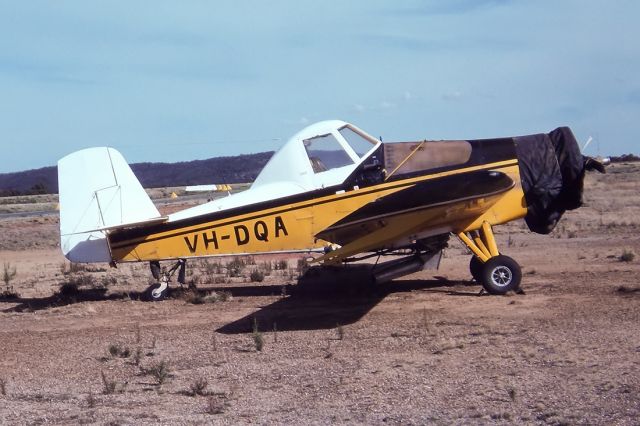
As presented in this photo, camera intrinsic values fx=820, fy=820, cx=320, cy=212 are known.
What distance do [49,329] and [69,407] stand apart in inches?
163

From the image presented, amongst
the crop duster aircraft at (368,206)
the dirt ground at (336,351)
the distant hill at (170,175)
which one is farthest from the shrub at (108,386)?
the distant hill at (170,175)

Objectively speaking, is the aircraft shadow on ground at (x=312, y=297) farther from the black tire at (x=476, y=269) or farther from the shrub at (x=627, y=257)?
the shrub at (x=627, y=257)

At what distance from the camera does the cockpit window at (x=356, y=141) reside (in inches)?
447

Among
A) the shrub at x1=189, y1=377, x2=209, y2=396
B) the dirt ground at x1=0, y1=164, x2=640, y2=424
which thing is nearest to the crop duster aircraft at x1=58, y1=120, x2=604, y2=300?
the dirt ground at x1=0, y1=164, x2=640, y2=424

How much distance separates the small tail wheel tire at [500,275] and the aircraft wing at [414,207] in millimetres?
961

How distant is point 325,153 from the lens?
37.6 ft

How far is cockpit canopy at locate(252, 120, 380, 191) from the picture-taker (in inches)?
443

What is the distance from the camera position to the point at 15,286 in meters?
15.6

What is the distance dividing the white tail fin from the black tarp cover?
5452 millimetres

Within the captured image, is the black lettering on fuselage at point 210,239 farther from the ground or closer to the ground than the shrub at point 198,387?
farther from the ground

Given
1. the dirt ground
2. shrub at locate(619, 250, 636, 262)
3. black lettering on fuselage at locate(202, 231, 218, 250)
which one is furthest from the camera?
shrub at locate(619, 250, 636, 262)

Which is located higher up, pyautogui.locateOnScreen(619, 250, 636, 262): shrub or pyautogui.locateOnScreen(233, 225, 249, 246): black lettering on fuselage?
pyautogui.locateOnScreen(233, 225, 249, 246): black lettering on fuselage

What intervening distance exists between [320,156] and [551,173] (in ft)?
10.2

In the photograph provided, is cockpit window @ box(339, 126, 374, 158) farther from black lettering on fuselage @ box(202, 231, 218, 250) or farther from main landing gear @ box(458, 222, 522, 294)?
black lettering on fuselage @ box(202, 231, 218, 250)
